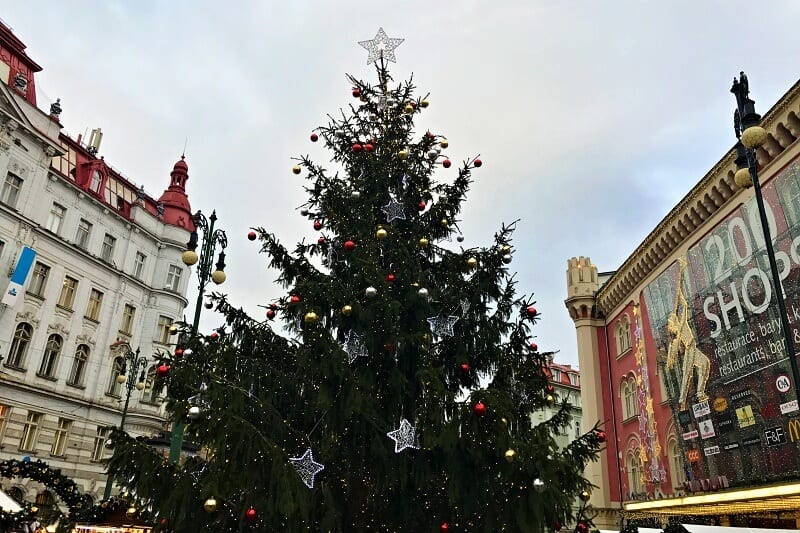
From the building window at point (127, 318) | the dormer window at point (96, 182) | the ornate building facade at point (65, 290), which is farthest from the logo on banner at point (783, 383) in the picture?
the dormer window at point (96, 182)

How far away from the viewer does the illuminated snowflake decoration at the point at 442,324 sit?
866cm

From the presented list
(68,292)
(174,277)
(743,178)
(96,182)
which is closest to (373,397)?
(743,178)

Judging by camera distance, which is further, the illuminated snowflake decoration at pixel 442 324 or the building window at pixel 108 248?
the building window at pixel 108 248

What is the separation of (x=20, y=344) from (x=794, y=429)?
93.6 feet

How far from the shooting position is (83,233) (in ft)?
92.9

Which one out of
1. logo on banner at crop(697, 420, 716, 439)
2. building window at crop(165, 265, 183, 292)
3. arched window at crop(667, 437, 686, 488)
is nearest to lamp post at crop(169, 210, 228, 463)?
logo on banner at crop(697, 420, 716, 439)

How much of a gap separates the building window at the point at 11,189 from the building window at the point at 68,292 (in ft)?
14.4

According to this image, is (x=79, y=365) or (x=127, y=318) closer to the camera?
(x=79, y=365)

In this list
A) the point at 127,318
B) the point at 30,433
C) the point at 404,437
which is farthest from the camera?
the point at 127,318

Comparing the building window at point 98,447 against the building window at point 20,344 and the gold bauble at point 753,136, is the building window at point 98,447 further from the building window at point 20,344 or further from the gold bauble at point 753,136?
the gold bauble at point 753,136

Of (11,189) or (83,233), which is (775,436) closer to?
(11,189)

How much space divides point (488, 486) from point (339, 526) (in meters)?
1.98

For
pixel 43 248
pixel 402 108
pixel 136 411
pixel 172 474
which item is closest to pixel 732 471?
pixel 402 108

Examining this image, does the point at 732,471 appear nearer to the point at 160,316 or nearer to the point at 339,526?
the point at 339,526
